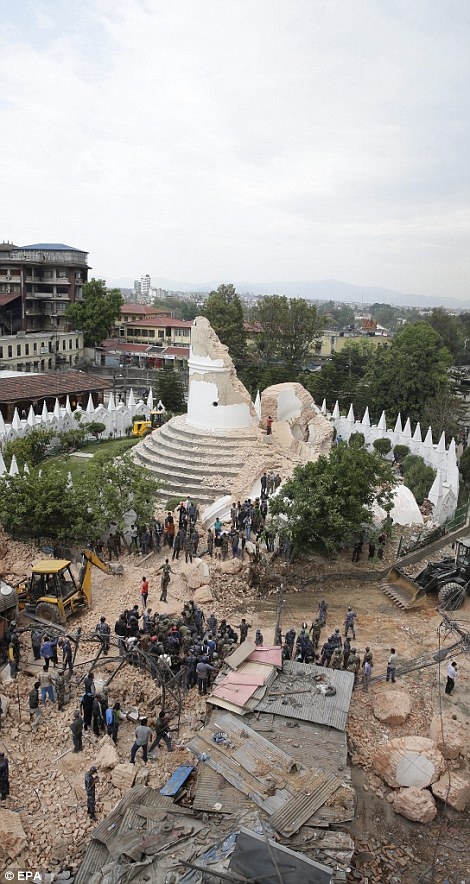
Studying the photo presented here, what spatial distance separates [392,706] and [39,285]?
5662 centimetres

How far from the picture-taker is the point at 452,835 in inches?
410

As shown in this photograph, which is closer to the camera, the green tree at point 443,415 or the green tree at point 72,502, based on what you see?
the green tree at point 72,502

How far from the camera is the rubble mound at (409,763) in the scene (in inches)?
438

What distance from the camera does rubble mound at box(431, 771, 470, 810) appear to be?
35.7 feet

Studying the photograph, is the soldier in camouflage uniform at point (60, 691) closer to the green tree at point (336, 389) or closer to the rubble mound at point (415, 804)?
the rubble mound at point (415, 804)

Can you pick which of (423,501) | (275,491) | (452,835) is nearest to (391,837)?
(452,835)

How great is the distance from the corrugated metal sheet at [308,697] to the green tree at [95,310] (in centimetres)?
5010

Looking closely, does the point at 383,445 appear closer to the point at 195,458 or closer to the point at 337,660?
the point at 195,458

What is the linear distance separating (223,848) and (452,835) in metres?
4.67

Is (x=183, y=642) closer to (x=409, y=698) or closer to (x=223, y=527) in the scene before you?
(x=409, y=698)

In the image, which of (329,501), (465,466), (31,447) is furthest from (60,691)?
(465,466)

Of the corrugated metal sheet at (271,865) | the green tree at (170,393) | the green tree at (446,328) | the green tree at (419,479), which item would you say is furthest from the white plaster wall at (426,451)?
the green tree at (446,328)

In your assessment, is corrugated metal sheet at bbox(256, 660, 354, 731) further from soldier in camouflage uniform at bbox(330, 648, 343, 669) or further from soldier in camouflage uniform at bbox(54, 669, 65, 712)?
soldier in camouflage uniform at bbox(54, 669, 65, 712)

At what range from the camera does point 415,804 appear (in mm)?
10641
